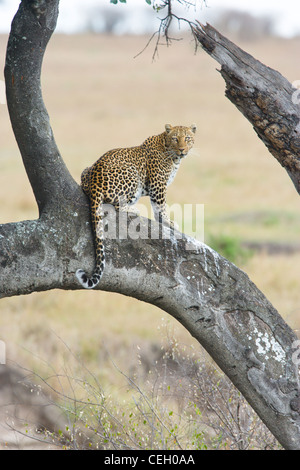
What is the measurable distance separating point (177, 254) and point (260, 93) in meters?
1.49

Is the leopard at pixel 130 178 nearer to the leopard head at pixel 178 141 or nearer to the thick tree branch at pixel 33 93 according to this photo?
the leopard head at pixel 178 141

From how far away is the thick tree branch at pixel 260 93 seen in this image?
18.2 ft

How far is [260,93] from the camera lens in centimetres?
561

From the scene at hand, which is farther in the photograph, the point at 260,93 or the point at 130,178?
the point at 130,178

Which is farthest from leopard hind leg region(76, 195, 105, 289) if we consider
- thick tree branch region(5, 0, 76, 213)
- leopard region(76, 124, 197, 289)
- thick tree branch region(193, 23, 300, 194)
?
thick tree branch region(193, 23, 300, 194)

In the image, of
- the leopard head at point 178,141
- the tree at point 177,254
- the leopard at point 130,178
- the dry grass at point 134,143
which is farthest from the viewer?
the dry grass at point 134,143

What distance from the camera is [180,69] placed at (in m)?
57.0

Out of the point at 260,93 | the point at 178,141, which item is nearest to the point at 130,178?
the point at 178,141

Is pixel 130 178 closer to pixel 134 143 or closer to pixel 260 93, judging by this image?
pixel 260 93

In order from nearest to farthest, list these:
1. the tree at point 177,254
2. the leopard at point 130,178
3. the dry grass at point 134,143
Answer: the tree at point 177,254, the leopard at point 130,178, the dry grass at point 134,143

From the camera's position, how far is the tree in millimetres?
5359

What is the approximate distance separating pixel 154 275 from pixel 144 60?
55782 millimetres

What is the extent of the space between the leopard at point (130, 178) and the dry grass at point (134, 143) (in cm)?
31

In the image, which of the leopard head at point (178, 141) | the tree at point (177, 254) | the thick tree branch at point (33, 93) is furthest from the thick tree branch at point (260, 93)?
the leopard head at point (178, 141)
